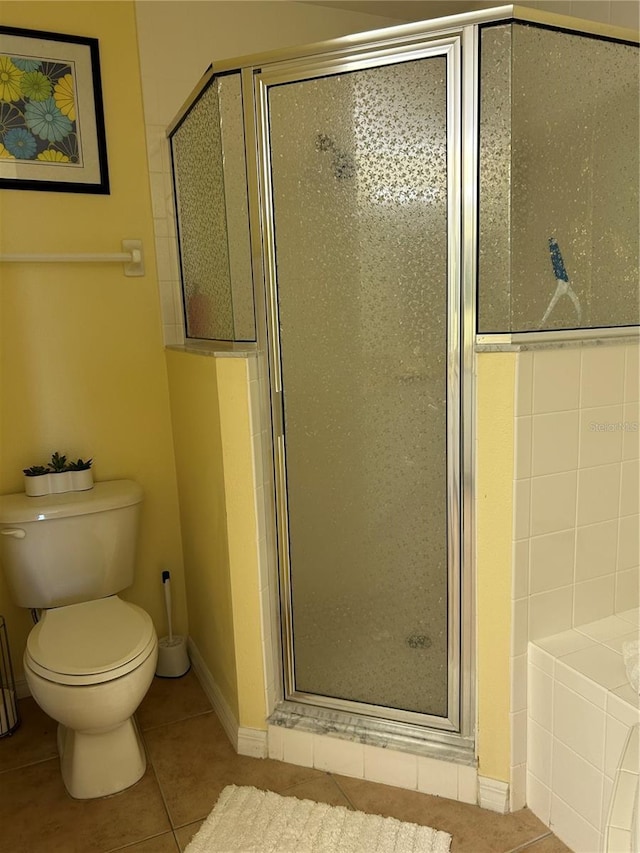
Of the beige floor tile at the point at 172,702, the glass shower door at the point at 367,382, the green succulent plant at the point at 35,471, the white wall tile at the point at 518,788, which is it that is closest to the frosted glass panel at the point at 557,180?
the glass shower door at the point at 367,382

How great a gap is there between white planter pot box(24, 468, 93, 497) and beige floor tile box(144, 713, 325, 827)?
0.82 meters

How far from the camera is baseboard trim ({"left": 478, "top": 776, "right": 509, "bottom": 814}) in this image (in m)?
1.71

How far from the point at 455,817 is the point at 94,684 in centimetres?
99

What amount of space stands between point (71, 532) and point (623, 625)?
1.61m

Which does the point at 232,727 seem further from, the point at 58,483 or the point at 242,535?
the point at 58,483

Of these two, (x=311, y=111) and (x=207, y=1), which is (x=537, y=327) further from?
(x=207, y=1)

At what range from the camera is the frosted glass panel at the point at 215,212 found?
175 cm

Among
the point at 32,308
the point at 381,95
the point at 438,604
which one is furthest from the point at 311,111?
the point at 438,604

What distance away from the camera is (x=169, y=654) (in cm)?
243

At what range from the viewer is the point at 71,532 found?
2086mm

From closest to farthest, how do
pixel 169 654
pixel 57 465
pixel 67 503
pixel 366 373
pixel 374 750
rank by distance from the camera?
1. pixel 366 373
2. pixel 374 750
3. pixel 67 503
4. pixel 57 465
5. pixel 169 654

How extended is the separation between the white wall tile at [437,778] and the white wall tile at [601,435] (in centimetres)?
87

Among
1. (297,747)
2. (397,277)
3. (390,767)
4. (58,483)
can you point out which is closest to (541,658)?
(390,767)

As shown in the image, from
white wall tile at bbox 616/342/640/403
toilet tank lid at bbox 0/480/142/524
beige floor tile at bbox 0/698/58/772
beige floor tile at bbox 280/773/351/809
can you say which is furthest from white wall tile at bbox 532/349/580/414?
beige floor tile at bbox 0/698/58/772
